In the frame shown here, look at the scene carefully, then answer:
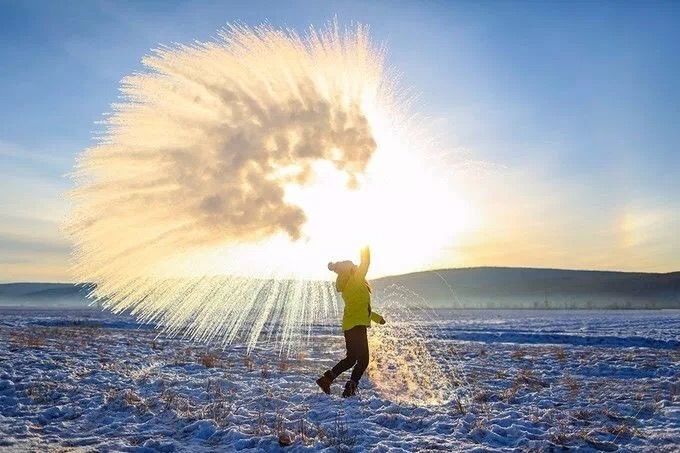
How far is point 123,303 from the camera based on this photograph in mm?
15789

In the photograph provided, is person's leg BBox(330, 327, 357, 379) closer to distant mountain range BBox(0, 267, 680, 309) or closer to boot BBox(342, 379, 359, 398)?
boot BBox(342, 379, 359, 398)

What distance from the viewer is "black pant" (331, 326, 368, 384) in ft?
32.5

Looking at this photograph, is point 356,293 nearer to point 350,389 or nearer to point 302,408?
point 350,389

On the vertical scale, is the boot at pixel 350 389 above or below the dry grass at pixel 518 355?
above

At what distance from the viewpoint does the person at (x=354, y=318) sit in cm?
994

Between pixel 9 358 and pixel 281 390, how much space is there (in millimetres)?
7614

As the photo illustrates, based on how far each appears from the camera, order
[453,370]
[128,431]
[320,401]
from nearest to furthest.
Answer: [128,431] < [320,401] < [453,370]

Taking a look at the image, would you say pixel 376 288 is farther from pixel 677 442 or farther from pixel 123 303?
pixel 677 442

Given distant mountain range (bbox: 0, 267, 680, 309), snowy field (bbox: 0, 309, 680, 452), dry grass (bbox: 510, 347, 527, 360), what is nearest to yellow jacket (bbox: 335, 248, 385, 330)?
snowy field (bbox: 0, 309, 680, 452)

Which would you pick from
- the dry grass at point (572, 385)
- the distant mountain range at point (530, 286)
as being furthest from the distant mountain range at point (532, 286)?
the dry grass at point (572, 385)

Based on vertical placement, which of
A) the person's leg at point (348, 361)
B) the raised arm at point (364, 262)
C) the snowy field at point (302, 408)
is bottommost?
the snowy field at point (302, 408)

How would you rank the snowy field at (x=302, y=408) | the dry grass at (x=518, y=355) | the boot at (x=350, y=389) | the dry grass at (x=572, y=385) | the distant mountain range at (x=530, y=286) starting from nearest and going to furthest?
1. the snowy field at (x=302, y=408)
2. the boot at (x=350, y=389)
3. the dry grass at (x=572, y=385)
4. the dry grass at (x=518, y=355)
5. the distant mountain range at (x=530, y=286)

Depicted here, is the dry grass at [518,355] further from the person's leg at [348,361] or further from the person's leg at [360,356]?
the person's leg at [348,361]

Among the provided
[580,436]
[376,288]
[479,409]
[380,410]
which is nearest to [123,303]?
[380,410]
